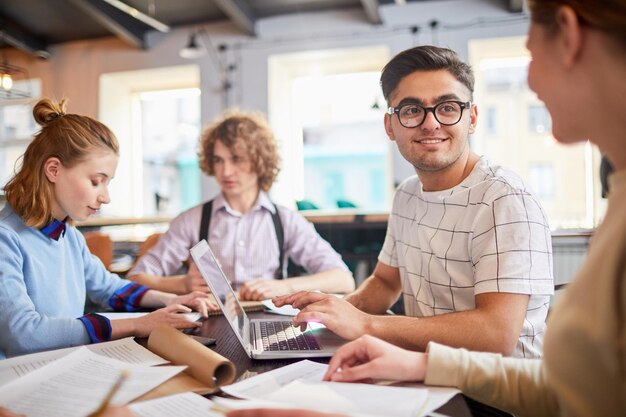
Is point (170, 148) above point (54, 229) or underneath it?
above

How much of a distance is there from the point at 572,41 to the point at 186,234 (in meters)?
1.90

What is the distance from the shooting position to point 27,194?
1.34 metres

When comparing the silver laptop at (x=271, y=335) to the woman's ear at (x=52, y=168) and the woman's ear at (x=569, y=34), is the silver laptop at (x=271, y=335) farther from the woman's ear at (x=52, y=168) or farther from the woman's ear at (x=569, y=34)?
the woman's ear at (x=569, y=34)

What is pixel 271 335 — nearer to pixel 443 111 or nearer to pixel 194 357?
pixel 194 357

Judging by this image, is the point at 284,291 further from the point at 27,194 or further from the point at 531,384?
the point at 531,384

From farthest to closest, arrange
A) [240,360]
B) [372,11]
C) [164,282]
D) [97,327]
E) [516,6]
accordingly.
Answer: [372,11] < [516,6] < [164,282] < [97,327] < [240,360]

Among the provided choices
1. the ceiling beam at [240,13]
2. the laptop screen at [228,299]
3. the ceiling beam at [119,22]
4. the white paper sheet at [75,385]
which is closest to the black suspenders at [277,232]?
the laptop screen at [228,299]

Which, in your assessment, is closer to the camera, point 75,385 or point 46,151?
point 75,385

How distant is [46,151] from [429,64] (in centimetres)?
107

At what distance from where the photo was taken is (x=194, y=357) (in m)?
0.91

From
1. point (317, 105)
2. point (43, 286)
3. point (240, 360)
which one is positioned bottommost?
point (240, 360)

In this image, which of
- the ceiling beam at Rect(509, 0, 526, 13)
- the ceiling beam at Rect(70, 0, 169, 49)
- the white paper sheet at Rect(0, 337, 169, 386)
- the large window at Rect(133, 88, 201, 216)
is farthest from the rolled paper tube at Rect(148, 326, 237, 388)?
the ceiling beam at Rect(70, 0, 169, 49)

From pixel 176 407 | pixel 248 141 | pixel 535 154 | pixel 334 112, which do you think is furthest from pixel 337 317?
pixel 535 154

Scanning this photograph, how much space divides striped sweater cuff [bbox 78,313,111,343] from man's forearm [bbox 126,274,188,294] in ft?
2.16
